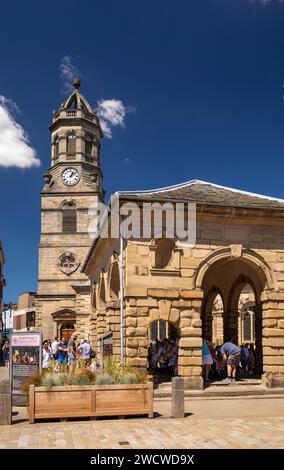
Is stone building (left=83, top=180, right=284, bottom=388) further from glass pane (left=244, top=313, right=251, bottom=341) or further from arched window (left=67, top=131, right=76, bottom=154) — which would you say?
arched window (left=67, top=131, right=76, bottom=154)

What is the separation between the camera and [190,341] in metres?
14.4

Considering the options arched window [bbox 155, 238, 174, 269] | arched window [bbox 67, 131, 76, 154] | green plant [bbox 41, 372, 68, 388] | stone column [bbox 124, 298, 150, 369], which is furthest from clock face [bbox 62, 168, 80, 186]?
green plant [bbox 41, 372, 68, 388]

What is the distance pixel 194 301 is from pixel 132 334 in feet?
6.42

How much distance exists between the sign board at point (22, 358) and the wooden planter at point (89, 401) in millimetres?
2106

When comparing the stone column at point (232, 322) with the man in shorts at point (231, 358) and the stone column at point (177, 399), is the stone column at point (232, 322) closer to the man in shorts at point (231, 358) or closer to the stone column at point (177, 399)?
the man in shorts at point (231, 358)

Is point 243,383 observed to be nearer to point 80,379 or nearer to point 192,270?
point 192,270

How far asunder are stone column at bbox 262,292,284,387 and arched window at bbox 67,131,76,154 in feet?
127

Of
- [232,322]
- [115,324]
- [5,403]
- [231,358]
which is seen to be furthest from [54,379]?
[232,322]

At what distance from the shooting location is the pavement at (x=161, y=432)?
7.83 metres

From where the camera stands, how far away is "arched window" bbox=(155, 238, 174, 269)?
14945mm

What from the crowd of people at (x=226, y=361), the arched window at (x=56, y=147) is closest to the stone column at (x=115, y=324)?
the crowd of people at (x=226, y=361)

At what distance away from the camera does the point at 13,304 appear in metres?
89.3

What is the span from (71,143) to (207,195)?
A: 123 ft
